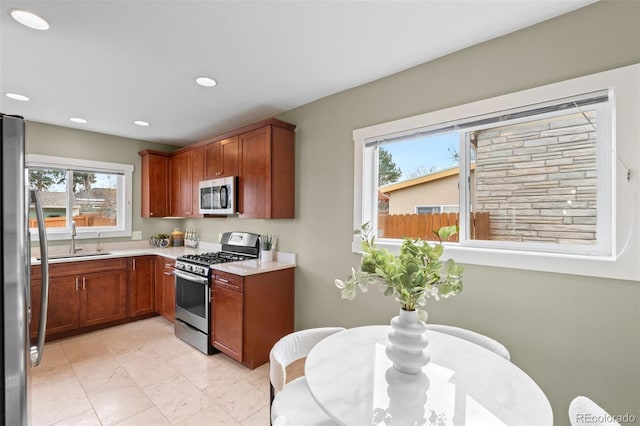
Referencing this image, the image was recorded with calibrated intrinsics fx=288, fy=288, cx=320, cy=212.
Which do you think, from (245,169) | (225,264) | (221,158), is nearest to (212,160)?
(221,158)

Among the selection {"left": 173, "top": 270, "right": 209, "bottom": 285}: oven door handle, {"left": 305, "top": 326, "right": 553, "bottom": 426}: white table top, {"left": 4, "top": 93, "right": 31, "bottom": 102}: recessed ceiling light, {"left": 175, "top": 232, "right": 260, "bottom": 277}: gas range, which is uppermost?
{"left": 4, "top": 93, "right": 31, "bottom": 102}: recessed ceiling light

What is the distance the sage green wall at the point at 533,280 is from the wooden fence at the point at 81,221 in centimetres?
344

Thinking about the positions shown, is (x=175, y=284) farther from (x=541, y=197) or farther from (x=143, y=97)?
(x=541, y=197)

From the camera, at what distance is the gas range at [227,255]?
9.91 feet

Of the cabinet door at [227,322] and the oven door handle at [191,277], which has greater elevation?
the oven door handle at [191,277]

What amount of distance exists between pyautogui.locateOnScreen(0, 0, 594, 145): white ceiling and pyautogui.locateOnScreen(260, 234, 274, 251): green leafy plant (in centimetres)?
145

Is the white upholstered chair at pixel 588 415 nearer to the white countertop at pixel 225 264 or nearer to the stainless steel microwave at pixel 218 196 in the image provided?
the white countertop at pixel 225 264

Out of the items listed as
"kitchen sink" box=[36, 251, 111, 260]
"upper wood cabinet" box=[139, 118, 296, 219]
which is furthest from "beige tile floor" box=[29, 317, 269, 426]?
"upper wood cabinet" box=[139, 118, 296, 219]

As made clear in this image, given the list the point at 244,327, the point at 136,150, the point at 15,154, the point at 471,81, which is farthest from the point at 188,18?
the point at 136,150

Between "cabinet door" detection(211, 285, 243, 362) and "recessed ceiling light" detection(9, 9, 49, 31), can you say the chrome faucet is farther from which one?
"recessed ceiling light" detection(9, 9, 49, 31)

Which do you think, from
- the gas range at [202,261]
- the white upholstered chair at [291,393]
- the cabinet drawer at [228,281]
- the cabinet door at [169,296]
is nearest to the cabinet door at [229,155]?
the gas range at [202,261]

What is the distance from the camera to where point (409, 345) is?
1169 millimetres

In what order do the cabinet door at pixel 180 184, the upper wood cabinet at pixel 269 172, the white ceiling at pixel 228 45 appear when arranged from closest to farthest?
Answer: the white ceiling at pixel 228 45
the upper wood cabinet at pixel 269 172
the cabinet door at pixel 180 184

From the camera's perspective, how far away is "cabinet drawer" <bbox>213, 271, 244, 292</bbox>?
2.59 m
